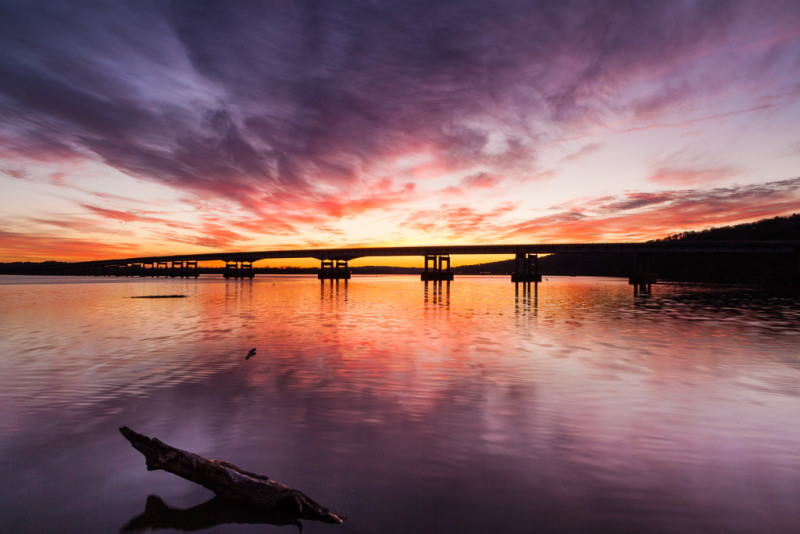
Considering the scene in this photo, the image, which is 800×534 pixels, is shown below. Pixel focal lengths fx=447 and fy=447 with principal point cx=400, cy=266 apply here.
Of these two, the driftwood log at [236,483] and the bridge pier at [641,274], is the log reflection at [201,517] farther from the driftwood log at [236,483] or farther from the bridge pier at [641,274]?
the bridge pier at [641,274]

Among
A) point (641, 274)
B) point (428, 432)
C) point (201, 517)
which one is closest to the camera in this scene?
point (201, 517)

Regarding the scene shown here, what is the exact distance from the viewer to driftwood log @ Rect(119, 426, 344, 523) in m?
6.68

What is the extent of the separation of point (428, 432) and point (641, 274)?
517 ft

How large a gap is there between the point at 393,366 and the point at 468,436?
30.6 feet

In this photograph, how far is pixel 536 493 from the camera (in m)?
7.54

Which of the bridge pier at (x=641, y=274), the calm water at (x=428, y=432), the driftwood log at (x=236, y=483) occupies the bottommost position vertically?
the calm water at (x=428, y=432)

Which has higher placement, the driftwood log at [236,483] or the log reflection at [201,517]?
the driftwood log at [236,483]

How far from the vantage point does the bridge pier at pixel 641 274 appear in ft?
448

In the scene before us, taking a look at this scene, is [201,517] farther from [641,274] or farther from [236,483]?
[641,274]

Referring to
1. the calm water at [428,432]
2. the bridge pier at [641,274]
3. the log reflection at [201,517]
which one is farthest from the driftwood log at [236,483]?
the bridge pier at [641,274]

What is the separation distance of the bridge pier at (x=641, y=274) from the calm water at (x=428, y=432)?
400ft

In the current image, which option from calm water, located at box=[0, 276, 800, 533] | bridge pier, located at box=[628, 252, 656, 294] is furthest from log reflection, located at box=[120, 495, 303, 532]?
bridge pier, located at box=[628, 252, 656, 294]

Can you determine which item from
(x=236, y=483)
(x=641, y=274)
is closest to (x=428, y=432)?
(x=236, y=483)

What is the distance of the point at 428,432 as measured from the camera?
1069 centimetres
